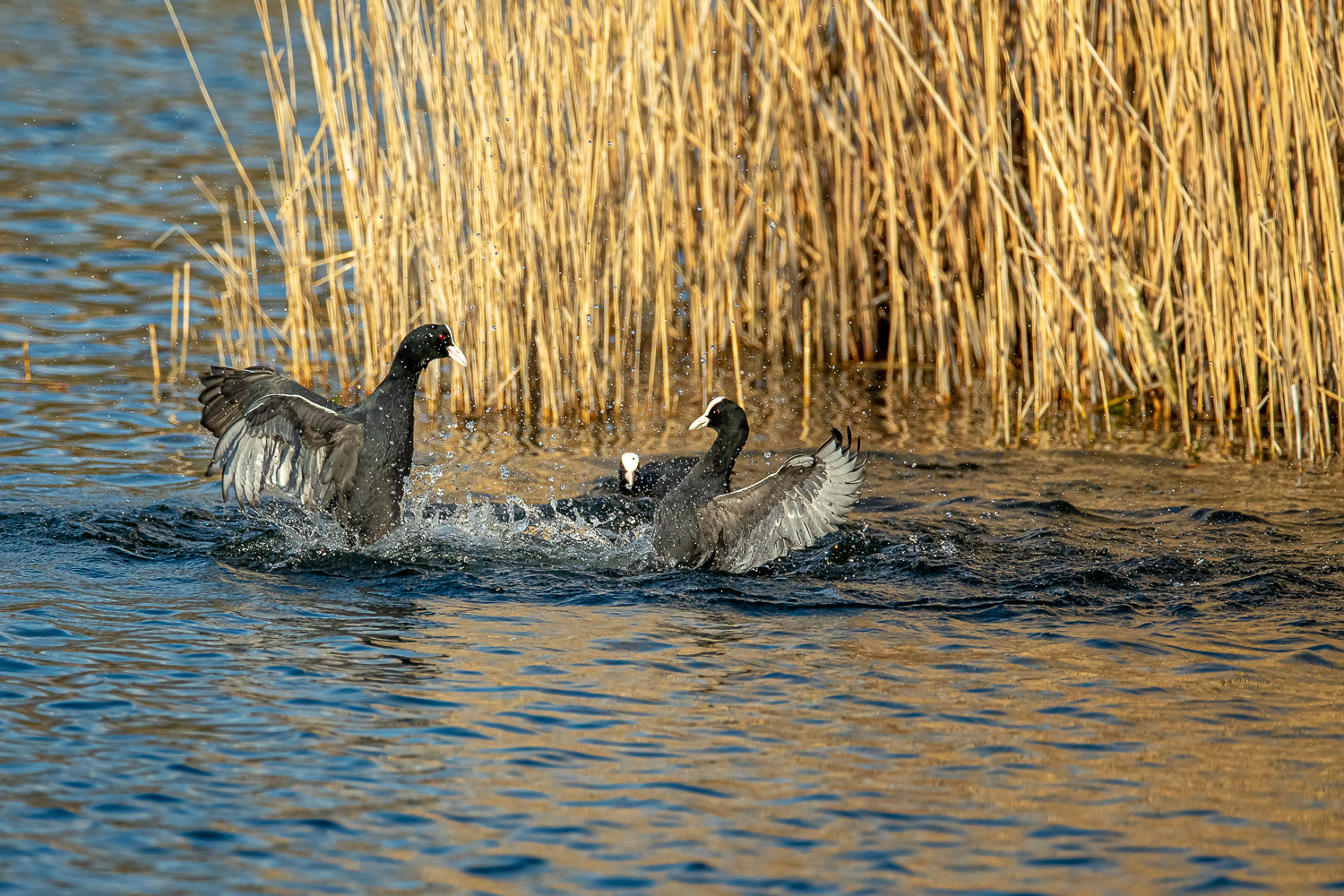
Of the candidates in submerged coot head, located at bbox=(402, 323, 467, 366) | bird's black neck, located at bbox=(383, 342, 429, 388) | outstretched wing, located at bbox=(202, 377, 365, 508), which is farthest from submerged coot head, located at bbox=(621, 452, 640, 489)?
outstretched wing, located at bbox=(202, 377, 365, 508)

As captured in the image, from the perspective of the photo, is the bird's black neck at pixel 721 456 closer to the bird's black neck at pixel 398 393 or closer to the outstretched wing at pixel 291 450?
the bird's black neck at pixel 398 393

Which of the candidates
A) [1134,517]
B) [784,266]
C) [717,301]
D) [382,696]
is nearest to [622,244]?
[717,301]

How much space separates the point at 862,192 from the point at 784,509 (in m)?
3.32

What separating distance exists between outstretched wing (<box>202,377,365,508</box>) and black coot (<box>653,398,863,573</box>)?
1.32 meters

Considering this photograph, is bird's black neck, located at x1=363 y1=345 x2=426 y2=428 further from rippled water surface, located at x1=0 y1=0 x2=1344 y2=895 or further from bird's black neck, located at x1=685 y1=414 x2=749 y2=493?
bird's black neck, located at x1=685 y1=414 x2=749 y2=493

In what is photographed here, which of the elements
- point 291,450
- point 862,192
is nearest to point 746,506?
point 291,450

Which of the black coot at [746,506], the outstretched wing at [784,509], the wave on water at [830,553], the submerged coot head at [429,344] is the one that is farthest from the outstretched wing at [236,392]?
the outstretched wing at [784,509]

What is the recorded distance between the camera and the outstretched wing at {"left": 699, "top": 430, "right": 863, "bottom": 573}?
584 centimetres

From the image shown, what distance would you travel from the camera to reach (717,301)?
8531 millimetres

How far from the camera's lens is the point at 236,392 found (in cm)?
602

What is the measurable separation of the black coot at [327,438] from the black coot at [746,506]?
1.08 metres

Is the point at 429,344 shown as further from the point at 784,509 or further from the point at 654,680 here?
the point at 654,680

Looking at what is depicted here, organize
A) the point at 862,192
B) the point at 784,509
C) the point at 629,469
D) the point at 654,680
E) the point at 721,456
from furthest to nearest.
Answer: the point at 862,192 < the point at 629,469 < the point at 721,456 < the point at 784,509 < the point at 654,680

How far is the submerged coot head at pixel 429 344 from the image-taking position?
20.2ft
